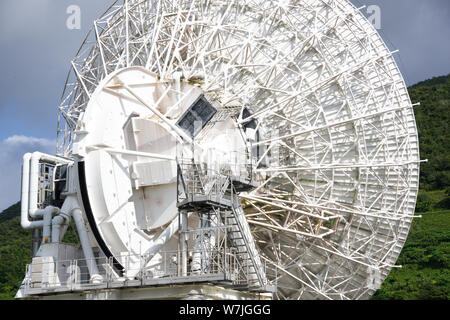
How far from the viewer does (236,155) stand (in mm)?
29297

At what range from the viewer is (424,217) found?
252ft

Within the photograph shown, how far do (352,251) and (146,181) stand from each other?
11.0 metres

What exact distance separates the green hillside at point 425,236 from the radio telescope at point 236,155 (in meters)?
20.4

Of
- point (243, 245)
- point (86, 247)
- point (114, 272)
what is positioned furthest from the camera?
point (243, 245)

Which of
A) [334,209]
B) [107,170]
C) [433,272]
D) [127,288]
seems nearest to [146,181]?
[107,170]

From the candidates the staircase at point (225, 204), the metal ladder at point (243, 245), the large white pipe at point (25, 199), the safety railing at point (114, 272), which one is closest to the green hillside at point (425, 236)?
the large white pipe at point (25, 199)

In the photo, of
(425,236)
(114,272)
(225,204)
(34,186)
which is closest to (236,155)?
(225,204)

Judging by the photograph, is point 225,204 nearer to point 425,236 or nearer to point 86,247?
point 86,247

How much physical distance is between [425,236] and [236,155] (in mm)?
44878

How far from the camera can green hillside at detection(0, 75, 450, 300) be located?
59.3m

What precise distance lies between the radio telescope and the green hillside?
2045cm

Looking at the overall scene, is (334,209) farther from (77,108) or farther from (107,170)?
(77,108)

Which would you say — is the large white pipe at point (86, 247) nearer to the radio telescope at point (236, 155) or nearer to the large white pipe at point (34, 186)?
the radio telescope at point (236, 155)

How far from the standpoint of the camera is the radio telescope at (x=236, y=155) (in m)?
26.6
